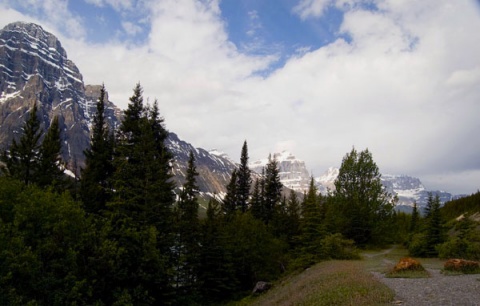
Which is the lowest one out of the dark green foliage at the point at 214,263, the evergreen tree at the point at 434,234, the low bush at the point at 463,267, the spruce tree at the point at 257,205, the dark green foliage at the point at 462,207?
the dark green foliage at the point at 214,263

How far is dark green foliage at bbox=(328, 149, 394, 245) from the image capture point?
53438 millimetres

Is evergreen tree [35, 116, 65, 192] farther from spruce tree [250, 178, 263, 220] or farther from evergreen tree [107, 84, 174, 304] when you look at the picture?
spruce tree [250, 178, 263, 220]

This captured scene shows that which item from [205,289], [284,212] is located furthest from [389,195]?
[205,289]

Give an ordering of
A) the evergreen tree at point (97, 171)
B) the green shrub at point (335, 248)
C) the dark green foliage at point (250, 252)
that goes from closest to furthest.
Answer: the evergreen tree at point (97, 171), the green shrub at point (335, 248), the dark green foliage at point (250, 252)

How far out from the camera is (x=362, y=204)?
54.3 m

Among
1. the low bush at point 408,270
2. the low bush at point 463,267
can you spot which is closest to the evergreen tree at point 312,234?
the low bush at point 408,270

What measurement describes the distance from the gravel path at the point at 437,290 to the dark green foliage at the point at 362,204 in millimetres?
31316

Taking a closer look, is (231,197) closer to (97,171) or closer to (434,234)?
(97,171)

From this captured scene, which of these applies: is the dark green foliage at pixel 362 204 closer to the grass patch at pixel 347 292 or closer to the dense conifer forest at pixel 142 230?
the dense conifer forest at pixel 142 230

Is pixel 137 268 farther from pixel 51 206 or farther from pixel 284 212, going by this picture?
pixel 284 212

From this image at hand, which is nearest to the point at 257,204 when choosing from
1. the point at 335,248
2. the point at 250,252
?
the point at 250,252

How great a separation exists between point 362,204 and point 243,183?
25.4 metres

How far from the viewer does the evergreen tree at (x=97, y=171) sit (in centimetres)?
3269

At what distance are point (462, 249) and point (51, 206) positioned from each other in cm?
3190
